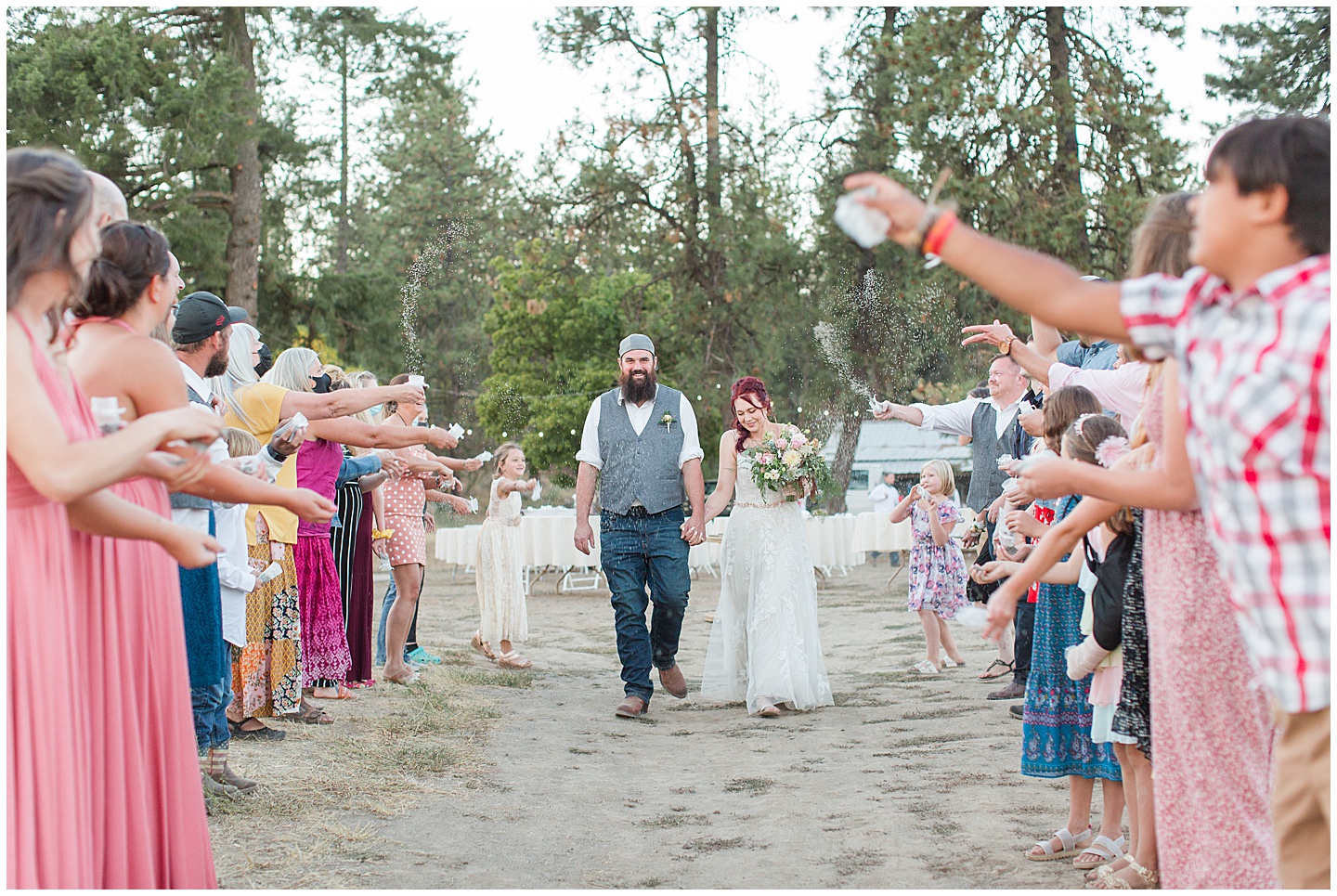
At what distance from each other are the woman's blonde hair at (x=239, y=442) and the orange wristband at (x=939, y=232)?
329cm

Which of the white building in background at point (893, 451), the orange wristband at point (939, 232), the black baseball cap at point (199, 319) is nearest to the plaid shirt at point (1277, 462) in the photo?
the orange wristband at point (939, 232)

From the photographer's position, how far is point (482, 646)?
31.8ft

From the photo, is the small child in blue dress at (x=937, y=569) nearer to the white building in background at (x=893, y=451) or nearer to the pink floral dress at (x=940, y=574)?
the pink floral dress at (x=940, y=574)

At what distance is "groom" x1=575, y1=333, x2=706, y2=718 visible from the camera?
23.4 ft

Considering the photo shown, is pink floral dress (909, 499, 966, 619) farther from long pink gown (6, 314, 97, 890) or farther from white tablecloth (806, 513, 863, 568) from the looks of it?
white tablecloth (806, 513, 863, 568)

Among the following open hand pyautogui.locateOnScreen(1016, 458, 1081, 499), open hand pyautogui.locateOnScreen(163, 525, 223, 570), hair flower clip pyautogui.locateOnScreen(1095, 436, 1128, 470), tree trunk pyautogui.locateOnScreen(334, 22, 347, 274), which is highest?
tree trunk pyautogui.locateOnScreen(334, 22, 347, 274)

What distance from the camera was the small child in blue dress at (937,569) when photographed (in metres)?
8.66

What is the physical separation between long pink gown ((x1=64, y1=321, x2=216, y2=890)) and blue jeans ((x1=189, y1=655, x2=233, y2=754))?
1255 mm

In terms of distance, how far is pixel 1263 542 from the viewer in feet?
6.11

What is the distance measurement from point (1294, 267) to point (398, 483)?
711 cm

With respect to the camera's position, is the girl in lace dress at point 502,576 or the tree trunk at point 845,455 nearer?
the girl in lace dress at point 502,576

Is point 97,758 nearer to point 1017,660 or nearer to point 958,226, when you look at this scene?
point 958,226

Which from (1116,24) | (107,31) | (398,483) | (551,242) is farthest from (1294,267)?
(551,242)

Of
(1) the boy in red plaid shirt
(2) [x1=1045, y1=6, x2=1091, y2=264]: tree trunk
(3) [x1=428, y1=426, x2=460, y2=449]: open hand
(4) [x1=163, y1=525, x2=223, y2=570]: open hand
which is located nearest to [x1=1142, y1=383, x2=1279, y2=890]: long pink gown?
(1) the boy in red plaid shirt
